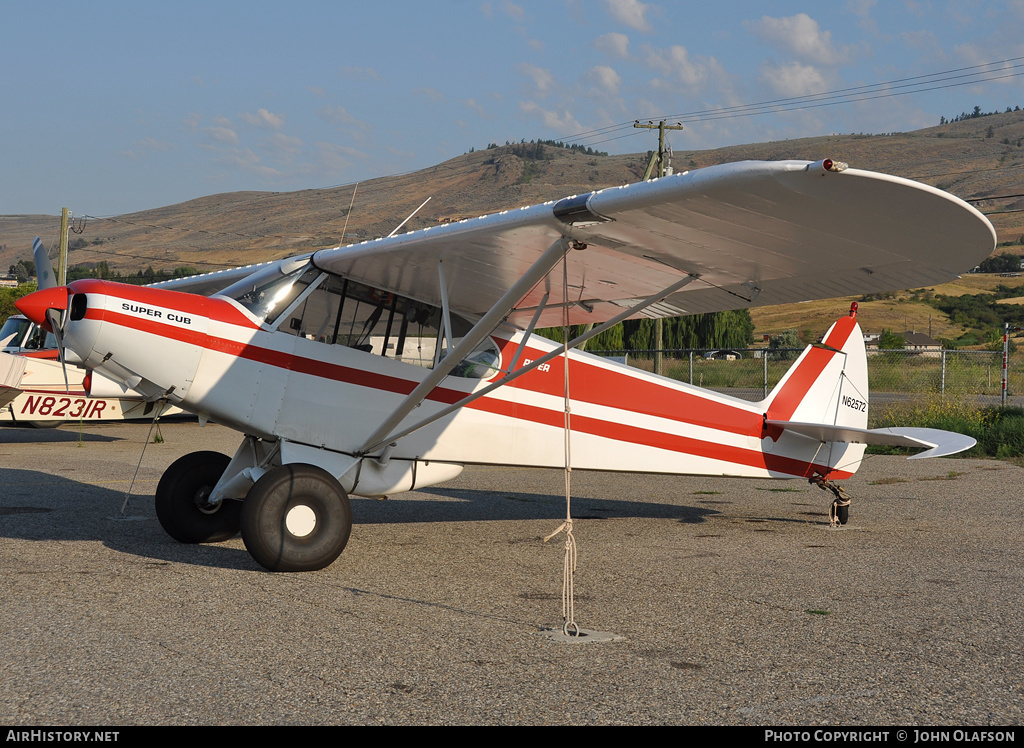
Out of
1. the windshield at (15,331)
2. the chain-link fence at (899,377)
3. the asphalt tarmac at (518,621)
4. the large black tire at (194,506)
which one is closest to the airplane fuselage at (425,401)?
the asphalt tarmac at (518,621)

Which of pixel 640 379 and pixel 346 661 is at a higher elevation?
pixel 640 379

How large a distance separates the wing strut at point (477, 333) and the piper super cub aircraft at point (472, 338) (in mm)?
19

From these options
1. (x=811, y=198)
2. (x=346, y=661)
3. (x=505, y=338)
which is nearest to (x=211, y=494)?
(x=505, y=338)

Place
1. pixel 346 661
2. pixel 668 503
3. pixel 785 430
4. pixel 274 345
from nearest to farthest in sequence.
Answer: pixel 346 661 → pixel 274 345 → pixel 785 430 → pixel 668 503

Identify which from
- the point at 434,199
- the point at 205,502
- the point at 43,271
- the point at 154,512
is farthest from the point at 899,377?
the point at 434,199

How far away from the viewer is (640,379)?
8.11 meters

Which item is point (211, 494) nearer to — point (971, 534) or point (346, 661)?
point (346, 661)

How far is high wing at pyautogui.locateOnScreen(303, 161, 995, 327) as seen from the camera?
416cm

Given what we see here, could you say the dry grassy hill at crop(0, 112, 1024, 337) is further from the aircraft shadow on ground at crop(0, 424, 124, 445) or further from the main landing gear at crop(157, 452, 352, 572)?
the main landing gear at crop(157, 452, 352, 572)

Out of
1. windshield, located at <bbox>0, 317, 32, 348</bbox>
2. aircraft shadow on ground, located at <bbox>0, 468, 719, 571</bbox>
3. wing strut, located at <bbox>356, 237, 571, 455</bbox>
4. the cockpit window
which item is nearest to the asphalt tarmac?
aircraft shadow on ground, located at <bbox>0, 468, 719, 571</bbox>

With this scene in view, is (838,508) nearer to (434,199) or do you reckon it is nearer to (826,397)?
(826,397)

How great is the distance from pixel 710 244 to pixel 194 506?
457 cm

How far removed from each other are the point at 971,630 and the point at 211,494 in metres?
5.36

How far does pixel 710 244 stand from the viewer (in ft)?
17.9
